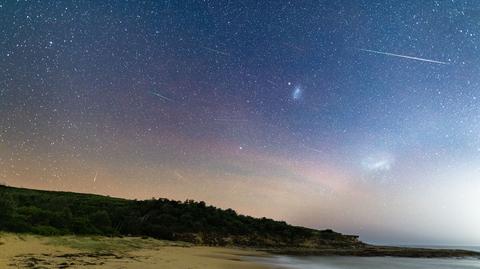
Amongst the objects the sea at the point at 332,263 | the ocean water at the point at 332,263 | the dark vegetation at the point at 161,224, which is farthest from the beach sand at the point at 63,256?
the ocean water at the point at 332,263

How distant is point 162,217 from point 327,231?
3641 cm

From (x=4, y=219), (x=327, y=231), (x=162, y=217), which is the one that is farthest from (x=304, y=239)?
(x=4, y=219)

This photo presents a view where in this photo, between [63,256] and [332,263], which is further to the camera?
[332,263]

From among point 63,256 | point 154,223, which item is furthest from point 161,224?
point 63,256

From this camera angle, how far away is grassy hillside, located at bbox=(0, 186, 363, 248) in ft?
86.2

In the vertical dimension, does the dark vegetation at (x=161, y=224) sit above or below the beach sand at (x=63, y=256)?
above

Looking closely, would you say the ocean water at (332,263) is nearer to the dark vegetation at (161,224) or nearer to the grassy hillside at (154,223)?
the dark vegetation at (161,224)

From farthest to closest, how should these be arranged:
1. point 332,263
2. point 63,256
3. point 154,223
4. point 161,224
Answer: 1. point 154,223
2. point 161,224
3. point 332,263
4. point 63,256

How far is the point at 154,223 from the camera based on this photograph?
1657 inches

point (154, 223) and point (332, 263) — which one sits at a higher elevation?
point (154, 223)

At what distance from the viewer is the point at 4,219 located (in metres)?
22.6

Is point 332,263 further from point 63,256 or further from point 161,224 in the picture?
point 63,256

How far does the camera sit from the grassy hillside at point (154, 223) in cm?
2627

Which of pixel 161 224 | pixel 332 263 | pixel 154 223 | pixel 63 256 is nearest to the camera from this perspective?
pixel 63 256
